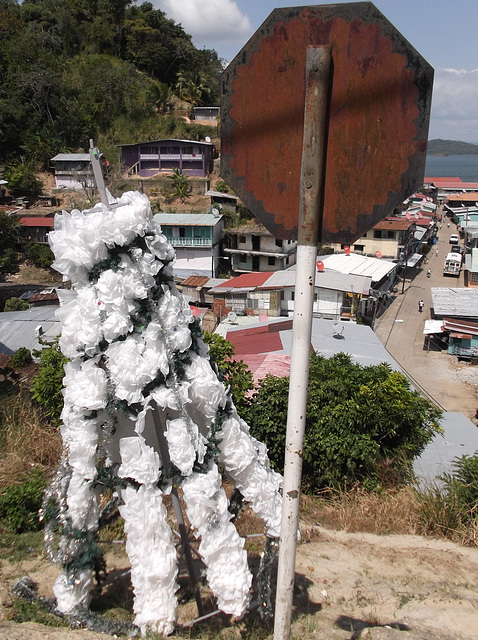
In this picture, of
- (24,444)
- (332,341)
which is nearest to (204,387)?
(24,444)

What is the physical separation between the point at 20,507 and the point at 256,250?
26.5m

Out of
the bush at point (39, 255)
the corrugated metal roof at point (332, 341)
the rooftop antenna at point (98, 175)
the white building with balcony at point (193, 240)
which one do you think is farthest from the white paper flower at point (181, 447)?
the bush at point (39, 255)

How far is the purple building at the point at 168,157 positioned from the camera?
39469 millimetres

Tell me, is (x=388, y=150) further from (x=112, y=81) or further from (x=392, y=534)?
(x=112, y=81)

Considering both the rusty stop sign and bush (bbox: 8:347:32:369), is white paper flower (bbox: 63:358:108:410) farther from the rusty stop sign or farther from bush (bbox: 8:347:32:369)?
bush (bbox: 8:347:32:369)

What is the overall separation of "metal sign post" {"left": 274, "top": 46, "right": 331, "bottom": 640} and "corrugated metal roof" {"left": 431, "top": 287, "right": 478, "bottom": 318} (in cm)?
2346

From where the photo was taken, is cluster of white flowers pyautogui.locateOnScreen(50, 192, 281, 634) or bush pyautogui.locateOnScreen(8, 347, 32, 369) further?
bush pyautogui.locateOnScreen(8, 347, 32, 369)

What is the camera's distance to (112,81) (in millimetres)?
44875

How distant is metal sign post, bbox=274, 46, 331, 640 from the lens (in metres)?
2.02

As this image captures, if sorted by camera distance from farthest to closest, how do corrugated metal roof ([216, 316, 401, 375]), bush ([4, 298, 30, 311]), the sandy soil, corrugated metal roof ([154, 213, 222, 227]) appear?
1. corrugated metal roof ([154, 213, 222, 227])
2. bush ([4, 298, 30, 311])
3. corrugated metal roof ([216, 316, 401, 375])
4. the sandy soil

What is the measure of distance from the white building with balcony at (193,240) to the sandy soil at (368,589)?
81.4ft

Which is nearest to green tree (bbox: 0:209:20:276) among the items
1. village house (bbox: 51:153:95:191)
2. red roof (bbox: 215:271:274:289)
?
village house (bbox: 51:153:95:191)

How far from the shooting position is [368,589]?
482 centimetres

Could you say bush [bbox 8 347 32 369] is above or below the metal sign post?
below
